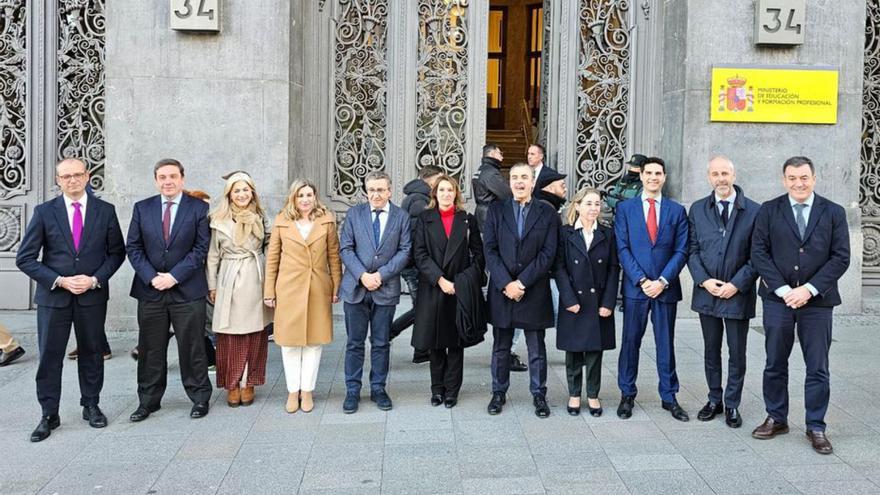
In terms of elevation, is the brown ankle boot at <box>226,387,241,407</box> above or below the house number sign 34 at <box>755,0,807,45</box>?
below

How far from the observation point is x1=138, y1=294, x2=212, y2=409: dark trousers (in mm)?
6145

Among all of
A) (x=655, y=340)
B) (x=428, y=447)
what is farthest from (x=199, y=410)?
(x=655, y=340)

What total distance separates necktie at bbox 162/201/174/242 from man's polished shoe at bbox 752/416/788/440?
14.7 ft

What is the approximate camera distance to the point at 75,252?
5750mm

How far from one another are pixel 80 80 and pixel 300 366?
6.01 m

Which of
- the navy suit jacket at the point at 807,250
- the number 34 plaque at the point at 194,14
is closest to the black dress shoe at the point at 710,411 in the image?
the navy suit jacket at the point at 807,250

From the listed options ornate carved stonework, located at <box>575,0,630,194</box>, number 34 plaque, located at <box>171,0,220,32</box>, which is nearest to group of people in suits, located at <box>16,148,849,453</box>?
number 34 plaque, located at <box>171,0,220,32</box>

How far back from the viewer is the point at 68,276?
572 centimetres

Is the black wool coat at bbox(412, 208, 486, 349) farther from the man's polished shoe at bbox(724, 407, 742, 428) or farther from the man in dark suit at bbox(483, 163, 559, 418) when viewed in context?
the man's polished shoe at bbox(724, 407, 742, 428)

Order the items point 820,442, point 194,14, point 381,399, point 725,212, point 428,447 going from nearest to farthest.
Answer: point 820,442 < point 428,447 < point 725,212 < point 381,399 < point 194,14

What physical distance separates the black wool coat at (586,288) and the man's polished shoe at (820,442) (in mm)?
1477

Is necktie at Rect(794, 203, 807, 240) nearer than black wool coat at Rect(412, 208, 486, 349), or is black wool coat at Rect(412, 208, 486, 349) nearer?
necktie at Rect(794, 203, 807, 240)

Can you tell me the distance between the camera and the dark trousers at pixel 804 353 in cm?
539

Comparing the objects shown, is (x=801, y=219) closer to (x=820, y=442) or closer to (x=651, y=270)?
(x=651, y=270)
